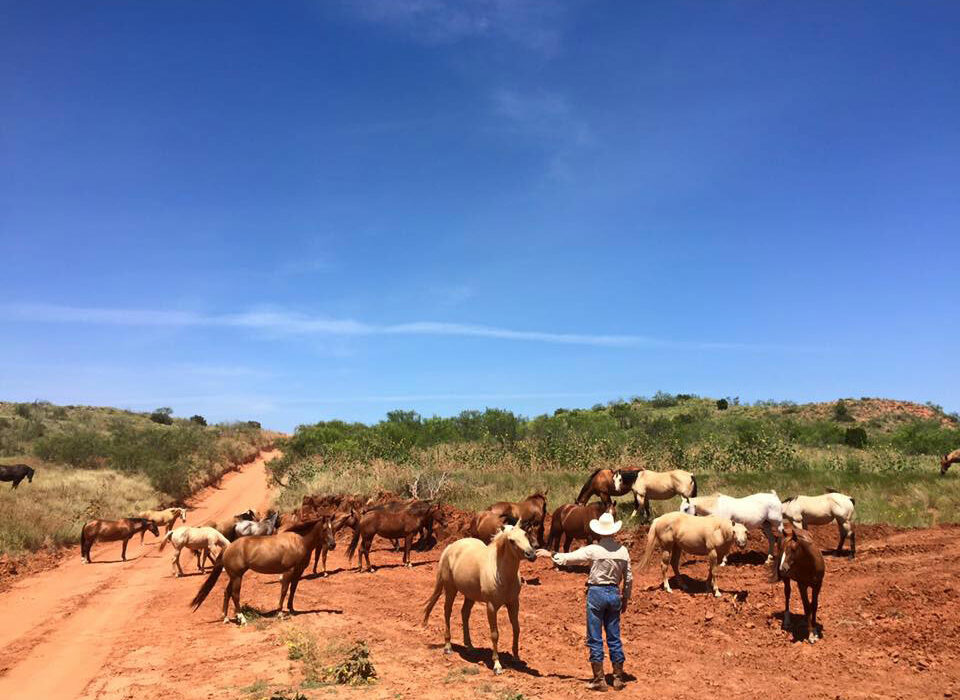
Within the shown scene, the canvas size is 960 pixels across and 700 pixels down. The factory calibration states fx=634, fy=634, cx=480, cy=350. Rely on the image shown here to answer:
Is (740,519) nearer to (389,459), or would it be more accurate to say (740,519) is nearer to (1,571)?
(1,571)

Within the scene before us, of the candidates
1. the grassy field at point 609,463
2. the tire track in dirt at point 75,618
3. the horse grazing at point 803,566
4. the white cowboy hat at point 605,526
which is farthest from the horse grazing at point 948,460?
the tire track in dirt at point 75,618

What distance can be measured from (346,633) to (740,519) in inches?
326

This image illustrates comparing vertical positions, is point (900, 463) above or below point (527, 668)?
above

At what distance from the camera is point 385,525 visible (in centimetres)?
1678

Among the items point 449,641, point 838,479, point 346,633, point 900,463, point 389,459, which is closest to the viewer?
point 449,641

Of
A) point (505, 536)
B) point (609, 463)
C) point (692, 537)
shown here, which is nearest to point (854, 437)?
point (609, 463)

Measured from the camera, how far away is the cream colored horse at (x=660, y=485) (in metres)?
16.8

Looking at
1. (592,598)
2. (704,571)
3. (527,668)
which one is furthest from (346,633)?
(704,571)

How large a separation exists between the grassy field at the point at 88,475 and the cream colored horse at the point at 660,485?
56.5 ft

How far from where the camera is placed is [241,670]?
855 cm

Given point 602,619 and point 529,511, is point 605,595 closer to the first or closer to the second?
point 602,619

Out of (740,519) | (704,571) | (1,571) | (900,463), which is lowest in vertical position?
(1,571)

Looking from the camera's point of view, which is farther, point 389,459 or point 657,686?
point 389,459

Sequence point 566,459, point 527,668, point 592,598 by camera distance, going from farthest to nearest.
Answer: point 566,459 < point 527,668 < point 592,598
